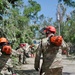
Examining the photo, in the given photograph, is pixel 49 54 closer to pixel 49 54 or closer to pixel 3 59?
pixel 49 54

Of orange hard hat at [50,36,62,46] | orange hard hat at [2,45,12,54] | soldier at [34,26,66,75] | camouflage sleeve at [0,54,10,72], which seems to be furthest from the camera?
camouflage sleeve at [0,54,10,72]

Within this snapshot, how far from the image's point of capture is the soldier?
7922mm

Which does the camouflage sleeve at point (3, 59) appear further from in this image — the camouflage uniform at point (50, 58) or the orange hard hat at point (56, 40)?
the orange hard hat at point (56, 40)

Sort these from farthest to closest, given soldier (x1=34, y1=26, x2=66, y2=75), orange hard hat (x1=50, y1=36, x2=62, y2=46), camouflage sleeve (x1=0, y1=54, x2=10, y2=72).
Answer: camouflage sleeve (x1=0, y1=54, x2=10, y2=72) < soldier (x1=34, y1=26, x2=66, y2=75) < orange hard hat (x1=50, y1=36, x2=62, y2=46)

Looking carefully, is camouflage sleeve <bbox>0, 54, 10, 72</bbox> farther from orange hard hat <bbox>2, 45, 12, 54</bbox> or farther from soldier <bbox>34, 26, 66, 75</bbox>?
soldier <bbox>34, 26, 66, 75</bbox>

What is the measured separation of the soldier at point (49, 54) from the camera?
7.92 meters

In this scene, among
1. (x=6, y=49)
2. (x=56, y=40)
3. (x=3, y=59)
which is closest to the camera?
(x=56, y=40)

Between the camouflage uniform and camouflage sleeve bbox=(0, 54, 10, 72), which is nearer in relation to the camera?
the camouflage uniform

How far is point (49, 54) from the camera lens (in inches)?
318

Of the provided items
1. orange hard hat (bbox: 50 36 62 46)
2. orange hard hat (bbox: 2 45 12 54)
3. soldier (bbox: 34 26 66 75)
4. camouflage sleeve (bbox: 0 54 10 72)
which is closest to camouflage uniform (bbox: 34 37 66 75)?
soldier (bbox: 34 26 66 75)

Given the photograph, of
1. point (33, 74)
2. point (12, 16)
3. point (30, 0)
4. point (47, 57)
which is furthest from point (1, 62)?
point (30, 0)

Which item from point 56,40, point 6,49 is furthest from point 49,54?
point 6,49

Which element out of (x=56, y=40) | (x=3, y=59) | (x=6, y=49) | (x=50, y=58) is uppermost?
(x=56, y=40)

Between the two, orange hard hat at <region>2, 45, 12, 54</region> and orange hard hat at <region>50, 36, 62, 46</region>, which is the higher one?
orange hard hat at <region>50, 36, 62, 46</region>
